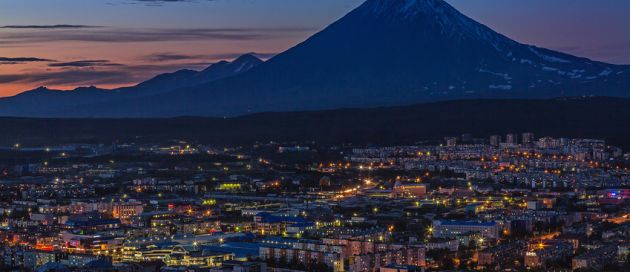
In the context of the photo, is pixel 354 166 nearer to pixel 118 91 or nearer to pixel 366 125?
pixel 366 125

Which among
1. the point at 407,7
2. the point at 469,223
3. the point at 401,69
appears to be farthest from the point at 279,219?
the point at 407,7

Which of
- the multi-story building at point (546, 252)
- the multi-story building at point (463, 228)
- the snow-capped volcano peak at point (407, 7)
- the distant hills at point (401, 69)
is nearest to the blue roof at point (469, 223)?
the multi-story building at point (463, 228)

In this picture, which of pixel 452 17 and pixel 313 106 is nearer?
pixel 313 106

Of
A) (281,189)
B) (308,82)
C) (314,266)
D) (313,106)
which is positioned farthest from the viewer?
(308,82)

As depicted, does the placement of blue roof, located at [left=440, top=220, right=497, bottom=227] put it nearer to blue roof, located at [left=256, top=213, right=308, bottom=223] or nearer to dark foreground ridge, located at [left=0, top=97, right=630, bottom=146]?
blue roof, located at [left=256, top=213, right=308, bottom=223]

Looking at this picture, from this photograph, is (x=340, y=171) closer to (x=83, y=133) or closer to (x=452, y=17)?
(x=83, y=133)

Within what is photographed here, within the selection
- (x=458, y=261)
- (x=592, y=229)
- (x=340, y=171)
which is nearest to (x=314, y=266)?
(x=458, y=261)
